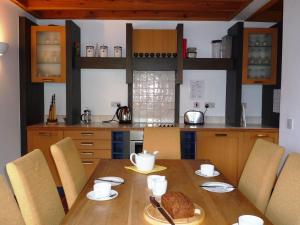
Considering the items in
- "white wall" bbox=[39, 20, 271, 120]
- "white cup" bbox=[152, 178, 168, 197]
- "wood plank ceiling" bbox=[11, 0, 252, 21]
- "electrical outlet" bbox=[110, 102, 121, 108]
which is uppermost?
"wood plank ceiling" bbox=[11, 0, 252, 21]

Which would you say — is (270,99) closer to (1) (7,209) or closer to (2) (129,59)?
(2) (129,59)

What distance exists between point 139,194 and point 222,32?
3.24m

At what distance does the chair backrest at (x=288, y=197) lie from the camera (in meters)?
1.42

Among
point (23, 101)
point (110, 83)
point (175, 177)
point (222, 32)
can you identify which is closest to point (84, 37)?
point (110, 83)

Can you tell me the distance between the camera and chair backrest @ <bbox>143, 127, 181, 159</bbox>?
9.11ft

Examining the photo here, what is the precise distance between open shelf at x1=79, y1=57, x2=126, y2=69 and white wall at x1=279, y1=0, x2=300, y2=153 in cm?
187

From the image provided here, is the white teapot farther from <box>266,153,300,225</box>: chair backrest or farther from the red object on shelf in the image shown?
the red object on shelf

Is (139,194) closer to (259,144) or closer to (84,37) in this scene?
(259,144)

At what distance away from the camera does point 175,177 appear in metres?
1.92

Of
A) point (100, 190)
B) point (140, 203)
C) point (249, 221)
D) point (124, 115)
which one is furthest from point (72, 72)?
point (249, 221)

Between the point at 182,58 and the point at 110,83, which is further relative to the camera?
the point at 110,83

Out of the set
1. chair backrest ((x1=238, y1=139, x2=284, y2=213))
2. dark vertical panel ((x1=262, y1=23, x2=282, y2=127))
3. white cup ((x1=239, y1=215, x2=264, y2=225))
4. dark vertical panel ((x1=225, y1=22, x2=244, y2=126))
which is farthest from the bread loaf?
dark vertical panel ((x1=262, y1=23, x2=282, y2=127))

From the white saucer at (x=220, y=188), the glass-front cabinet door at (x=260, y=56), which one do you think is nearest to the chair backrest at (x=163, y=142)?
the white saucer at (x=220, y=188)

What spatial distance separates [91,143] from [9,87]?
1.10 meters
